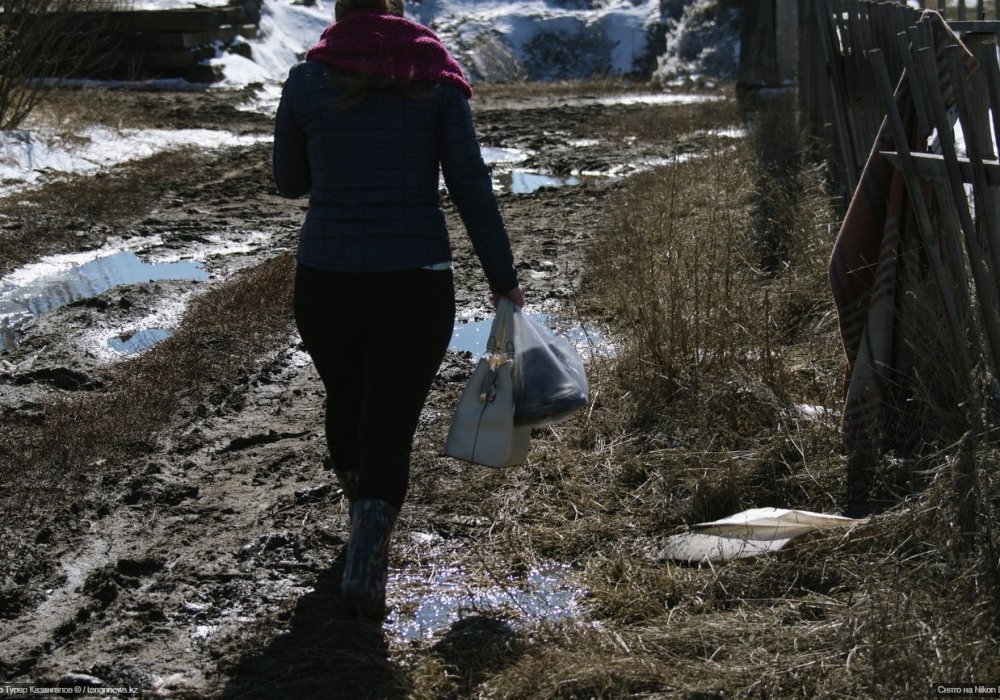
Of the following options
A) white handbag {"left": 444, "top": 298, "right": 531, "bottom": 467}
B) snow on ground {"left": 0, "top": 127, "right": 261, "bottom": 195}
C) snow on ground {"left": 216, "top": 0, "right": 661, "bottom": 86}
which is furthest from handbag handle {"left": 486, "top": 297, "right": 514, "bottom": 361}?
snow on ground {"left": 216, "top": 0, "right": 661, "bottom": 86}

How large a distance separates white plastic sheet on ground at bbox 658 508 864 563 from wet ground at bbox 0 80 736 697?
363mm

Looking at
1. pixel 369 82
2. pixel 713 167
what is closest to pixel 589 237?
pixel 713 167

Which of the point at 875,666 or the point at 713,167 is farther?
the point at 713,167

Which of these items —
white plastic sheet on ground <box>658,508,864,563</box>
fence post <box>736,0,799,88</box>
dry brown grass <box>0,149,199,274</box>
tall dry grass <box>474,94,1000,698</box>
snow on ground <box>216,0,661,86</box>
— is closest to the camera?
tall dry grass <box>474,94,1000,698</box>

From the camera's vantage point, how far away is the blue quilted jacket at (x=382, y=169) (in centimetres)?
309

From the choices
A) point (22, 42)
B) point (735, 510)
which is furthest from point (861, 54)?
point (22, 42)

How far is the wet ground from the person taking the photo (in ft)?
10.2

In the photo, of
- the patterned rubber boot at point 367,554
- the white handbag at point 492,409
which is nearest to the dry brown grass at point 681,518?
the patterned rubber boot at point 367,554

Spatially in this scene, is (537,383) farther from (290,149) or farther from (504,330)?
(290,149)

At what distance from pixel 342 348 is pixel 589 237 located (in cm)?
525

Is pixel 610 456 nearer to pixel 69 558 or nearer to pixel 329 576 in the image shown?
pixel 329 576

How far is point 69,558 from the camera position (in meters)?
3.62

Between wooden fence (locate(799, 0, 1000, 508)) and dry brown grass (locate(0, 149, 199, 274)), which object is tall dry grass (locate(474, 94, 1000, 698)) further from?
dry brown grass (locate(0, 149, 199, 274))

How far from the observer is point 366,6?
3.09 meters
